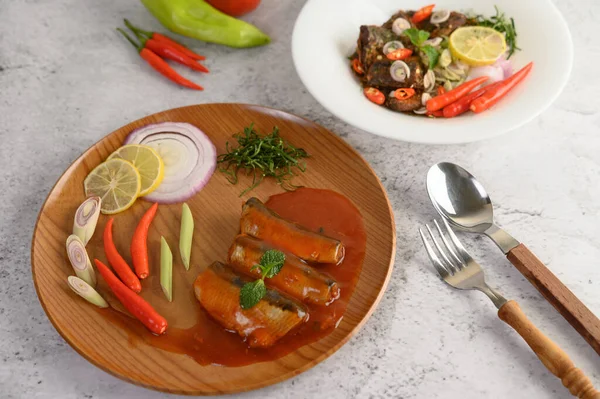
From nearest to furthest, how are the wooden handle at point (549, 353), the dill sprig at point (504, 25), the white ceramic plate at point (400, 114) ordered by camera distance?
the wooden handle at point (549, 353) < the white ceramic plate at point (400, 114) < the dill sprig at point (504, 25)

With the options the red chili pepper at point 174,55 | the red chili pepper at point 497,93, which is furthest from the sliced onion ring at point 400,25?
the red chili pepper at point 174,55

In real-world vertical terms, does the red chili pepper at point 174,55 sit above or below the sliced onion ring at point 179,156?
above

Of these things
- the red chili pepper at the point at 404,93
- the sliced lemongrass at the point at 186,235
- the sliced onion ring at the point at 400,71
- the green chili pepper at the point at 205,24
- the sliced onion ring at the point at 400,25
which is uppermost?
the sliced onion ring at the point at 400,25

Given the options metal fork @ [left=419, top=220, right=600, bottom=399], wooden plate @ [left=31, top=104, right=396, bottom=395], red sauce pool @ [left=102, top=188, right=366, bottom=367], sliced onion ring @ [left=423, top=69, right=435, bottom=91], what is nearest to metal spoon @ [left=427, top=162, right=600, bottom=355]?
metal fork @ [left=419, top=220, right=600, bottom=399]

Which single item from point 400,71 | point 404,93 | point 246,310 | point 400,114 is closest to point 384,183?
point 400,114

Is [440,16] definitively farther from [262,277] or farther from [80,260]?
[80,260]

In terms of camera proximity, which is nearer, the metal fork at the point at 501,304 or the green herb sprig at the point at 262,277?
the metal fork at the point at 501,304

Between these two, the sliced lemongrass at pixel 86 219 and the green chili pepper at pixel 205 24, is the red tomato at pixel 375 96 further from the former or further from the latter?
the sliced lemongrass at pixel 86 219
